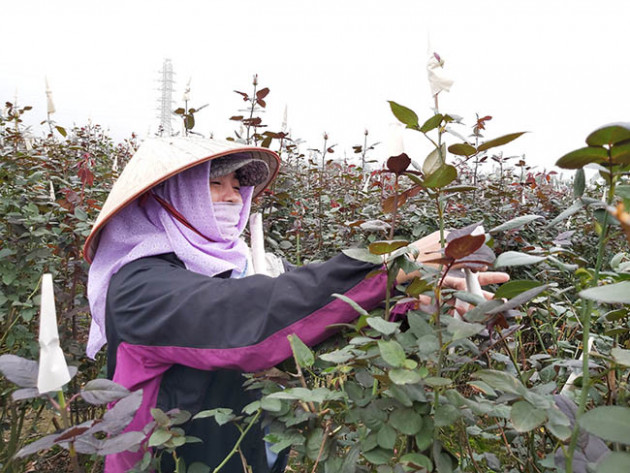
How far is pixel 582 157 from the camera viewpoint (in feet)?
1.76

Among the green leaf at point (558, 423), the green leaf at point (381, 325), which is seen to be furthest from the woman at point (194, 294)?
the green leaf at point (558, 423)

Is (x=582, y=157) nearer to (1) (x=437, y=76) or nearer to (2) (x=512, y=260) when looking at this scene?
(2) (x=512, y=260)

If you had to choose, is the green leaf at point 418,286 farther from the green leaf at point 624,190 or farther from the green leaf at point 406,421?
the green leaf at point 624,190

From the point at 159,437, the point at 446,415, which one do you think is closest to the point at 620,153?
the point at 446,415

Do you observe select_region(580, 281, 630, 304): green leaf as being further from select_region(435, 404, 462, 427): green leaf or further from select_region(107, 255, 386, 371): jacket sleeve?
select_region(107, 255, 386, 371): jacket sleeve

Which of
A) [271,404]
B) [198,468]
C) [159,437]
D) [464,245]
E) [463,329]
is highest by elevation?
[464,245]

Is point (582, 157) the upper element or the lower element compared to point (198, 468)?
upper

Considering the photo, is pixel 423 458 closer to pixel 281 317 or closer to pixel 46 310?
pixel 281 317

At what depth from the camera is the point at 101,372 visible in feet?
6.91

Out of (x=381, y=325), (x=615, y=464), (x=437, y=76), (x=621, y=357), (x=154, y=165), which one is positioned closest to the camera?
(x=615, y=464)

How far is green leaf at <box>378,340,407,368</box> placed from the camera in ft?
2.05

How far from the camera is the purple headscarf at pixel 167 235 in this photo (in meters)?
1.43

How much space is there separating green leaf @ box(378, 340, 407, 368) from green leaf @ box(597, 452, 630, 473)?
0.25 meters

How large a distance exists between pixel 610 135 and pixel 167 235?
1.25 m
